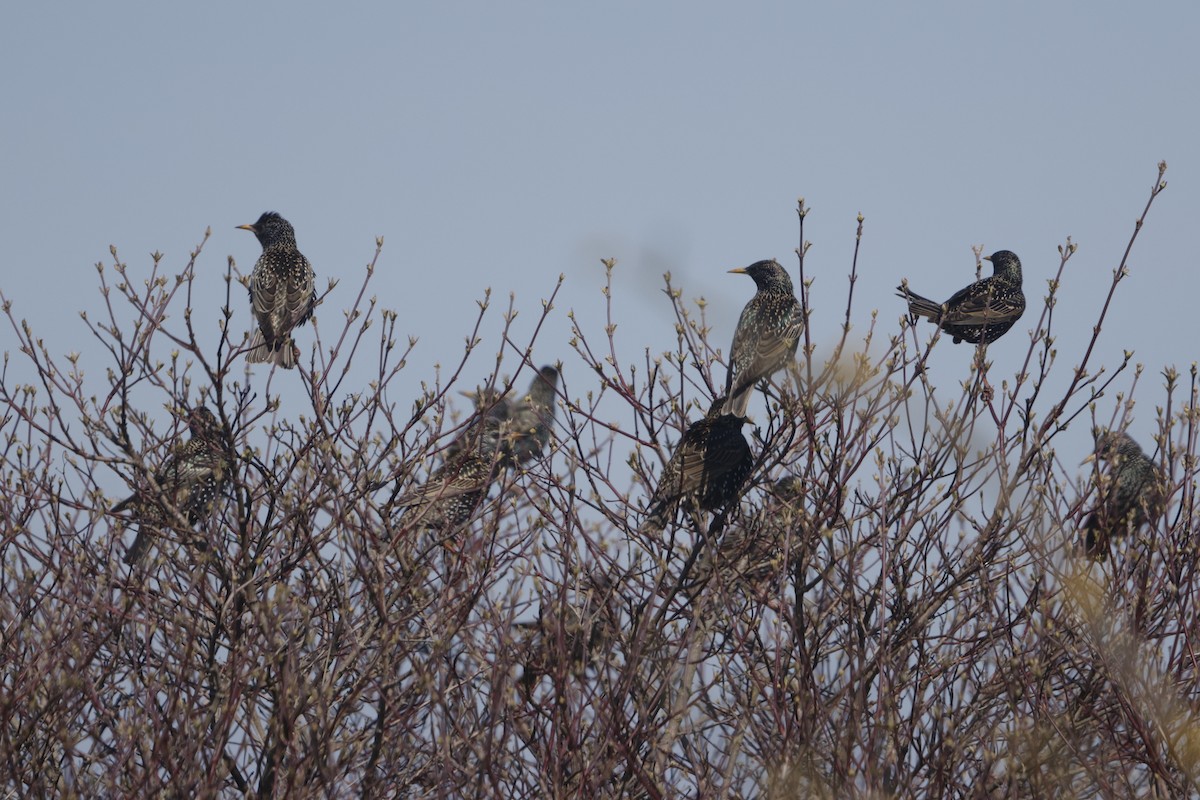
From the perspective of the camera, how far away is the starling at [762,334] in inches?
325

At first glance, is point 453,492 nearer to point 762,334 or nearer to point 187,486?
point 187,486

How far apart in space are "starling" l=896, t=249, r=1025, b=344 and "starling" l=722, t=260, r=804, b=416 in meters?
0.87

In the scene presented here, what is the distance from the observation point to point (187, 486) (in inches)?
338

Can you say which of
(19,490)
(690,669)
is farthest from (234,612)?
(690,669)

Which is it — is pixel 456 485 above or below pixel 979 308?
below

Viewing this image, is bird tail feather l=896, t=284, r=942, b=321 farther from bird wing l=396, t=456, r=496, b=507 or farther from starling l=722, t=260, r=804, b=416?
bird wing l=396, t=456, r=496, b=507

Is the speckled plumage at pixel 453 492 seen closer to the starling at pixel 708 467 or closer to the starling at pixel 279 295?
the starling at pixel 708 467

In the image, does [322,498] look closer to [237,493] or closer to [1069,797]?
[237,493]

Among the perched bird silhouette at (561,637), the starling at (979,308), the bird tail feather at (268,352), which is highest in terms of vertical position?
the starling at (979,308)

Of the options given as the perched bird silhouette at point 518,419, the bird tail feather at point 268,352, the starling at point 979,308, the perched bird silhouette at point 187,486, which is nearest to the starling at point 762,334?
the starling at point 979,308

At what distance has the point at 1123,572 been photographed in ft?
20.3

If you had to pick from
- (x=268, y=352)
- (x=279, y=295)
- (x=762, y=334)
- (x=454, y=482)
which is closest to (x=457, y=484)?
(x=454, y=482)

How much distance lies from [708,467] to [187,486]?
3.53 meters

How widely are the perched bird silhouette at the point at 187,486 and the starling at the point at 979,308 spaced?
4.40 meters
